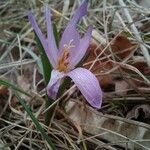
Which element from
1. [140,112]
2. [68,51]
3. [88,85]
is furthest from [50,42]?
[140,112]

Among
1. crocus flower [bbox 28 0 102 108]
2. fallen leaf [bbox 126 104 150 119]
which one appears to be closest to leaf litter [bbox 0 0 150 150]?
fallen leaf [bbox 126 104 150 119]

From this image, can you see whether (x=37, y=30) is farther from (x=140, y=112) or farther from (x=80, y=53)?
(x=140, y=112)

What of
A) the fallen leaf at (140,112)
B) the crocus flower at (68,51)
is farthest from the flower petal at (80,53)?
the fallen leaf at (140,112)

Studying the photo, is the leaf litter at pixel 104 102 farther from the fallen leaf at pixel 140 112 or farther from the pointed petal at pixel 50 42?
the pointed petal at pixel 50 42

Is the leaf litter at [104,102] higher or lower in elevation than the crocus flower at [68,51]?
lower

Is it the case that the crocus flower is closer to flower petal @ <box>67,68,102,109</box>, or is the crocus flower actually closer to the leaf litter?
flower petal @ <box>67,68,102,109</box>

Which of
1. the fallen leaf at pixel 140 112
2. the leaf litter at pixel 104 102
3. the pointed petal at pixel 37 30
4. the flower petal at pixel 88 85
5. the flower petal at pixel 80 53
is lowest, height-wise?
the fallen leaf at pixel 140 112
